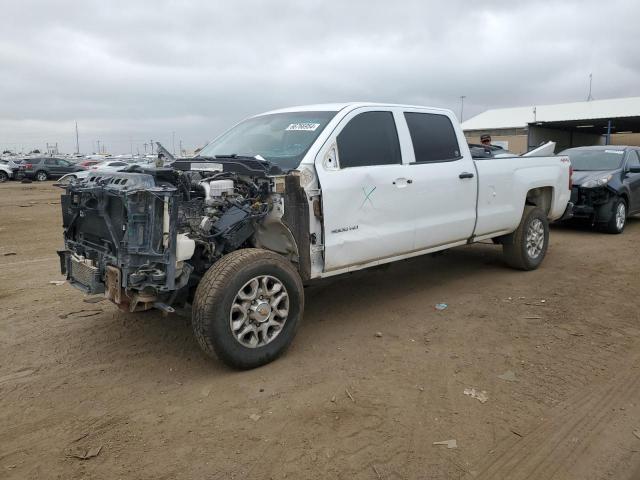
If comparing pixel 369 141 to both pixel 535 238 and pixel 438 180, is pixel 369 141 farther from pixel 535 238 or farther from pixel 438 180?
pixel 535 238

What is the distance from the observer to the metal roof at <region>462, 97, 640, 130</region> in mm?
32897

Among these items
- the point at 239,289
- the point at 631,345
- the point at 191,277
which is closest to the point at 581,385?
the point at 631,345

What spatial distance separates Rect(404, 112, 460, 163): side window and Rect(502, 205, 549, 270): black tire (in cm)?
165

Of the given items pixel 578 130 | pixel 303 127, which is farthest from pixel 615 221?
pixel 578 130

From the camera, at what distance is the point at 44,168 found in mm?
34094

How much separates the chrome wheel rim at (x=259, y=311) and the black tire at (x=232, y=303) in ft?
0.09

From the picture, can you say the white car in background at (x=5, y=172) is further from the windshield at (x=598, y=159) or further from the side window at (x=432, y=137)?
the side window at (x=432, y=137)

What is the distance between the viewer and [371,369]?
396cm

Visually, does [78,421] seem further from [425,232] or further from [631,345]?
[631,345]

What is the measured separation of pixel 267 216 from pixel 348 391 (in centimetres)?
151

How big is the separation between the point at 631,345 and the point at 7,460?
4.61 m

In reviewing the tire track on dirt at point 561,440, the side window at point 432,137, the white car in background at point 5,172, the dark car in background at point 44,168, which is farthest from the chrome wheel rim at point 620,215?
the white car in background at point 5,172

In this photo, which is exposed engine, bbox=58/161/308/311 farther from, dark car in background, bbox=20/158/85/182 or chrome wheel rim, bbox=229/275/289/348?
dark car in background, bbox=20/158/85/182

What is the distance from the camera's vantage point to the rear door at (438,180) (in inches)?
204
